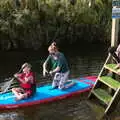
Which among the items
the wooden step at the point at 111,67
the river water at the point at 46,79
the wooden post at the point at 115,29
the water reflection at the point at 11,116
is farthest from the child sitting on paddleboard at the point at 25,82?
the wooden post at the point at 115,29

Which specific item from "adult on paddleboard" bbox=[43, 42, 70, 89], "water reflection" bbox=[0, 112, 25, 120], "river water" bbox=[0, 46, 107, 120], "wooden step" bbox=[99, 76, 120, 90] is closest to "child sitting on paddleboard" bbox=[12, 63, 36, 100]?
"river water" bbox=[0, 46, 107, 120]

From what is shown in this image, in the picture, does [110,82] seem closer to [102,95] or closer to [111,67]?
[111,67]

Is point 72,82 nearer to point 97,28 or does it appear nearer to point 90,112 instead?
point 90,112

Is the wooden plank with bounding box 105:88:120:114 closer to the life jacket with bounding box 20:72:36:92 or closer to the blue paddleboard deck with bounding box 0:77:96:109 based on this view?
the blue paddleboard deck with bounding box 0:77:96:109

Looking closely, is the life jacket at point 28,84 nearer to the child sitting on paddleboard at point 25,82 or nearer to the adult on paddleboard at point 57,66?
the child sitting on paddleboard at point 25,82

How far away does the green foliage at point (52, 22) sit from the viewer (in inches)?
1073

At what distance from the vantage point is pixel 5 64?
2291cm

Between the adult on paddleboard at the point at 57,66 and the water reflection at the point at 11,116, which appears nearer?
the water reflection at the point at 11,116

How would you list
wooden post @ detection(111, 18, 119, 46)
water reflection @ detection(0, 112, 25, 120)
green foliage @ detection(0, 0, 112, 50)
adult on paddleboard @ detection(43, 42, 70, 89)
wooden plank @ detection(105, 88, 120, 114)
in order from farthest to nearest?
green foliage @ detection(0, 0, 112, 50)
wooden post @ detection(111, 18, 119, 46)
adult on paddleboard @ detection(43, 42, 70, 89)
water reflection @ detection(0, 112, 25, 120)
wooden plank @ detection(105, 88, 120, 114)

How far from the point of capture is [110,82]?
13.5 metres

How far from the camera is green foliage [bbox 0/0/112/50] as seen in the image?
89.5 ft

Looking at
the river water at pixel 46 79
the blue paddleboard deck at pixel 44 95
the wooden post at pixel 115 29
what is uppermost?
the wooden post at pixel 115 29

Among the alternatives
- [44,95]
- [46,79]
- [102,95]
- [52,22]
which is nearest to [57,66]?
[44,95]

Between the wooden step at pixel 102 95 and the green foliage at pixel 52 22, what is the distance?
45.2ft
